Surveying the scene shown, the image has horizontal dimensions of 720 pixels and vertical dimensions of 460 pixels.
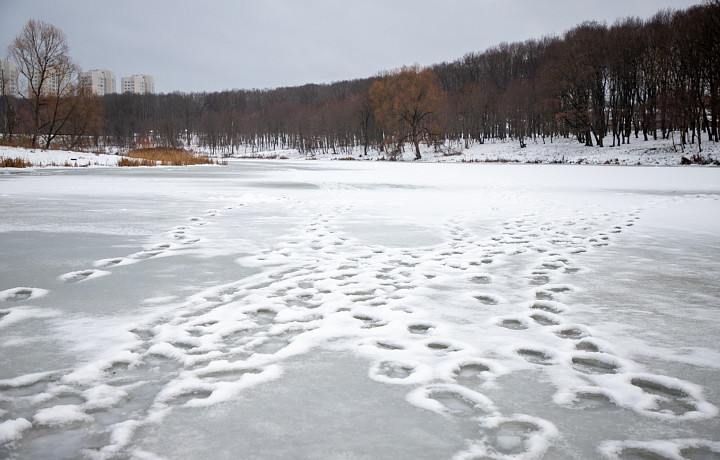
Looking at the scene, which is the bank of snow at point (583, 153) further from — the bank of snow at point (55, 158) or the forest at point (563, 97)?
the bank of snow at point (55, 158)

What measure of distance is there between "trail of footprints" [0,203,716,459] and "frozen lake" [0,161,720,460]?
10mm

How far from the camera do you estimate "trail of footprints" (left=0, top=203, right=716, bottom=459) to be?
1541 mm

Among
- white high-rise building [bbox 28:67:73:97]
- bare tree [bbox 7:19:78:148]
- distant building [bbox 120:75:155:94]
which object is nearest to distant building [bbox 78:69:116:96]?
distant building [bbox 120:75:155:94]

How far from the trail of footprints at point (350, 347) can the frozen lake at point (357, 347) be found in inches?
0.4

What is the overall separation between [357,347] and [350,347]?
0.03m

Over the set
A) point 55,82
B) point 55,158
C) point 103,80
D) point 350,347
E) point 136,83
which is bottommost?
point 350,347

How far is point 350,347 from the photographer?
2.15 metres

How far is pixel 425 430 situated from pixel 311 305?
4.56 ft

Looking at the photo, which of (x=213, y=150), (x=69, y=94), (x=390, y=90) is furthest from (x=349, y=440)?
(x=213, y=150)

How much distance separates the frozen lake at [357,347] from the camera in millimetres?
1438

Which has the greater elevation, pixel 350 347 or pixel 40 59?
pixel 40 59

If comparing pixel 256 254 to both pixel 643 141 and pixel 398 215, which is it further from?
pixel 643 141

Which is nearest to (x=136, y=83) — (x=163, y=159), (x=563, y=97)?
(x=563, y=97)

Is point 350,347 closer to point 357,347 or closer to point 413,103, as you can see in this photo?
point 357,347
